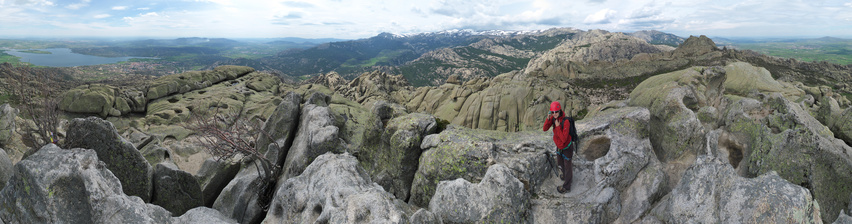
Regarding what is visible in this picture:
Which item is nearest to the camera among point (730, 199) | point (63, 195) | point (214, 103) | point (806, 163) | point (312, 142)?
point (63, 195)

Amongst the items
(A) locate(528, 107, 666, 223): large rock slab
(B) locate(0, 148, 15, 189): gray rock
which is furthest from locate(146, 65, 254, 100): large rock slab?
(A) locate(528, 107, 666, 223): large rock slab

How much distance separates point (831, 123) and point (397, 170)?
29592mm

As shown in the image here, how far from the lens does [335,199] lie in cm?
937

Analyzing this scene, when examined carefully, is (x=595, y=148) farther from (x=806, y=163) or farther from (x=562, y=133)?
(x=806, y=163)

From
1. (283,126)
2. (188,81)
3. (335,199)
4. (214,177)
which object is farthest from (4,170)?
(188,81)

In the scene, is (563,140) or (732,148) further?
(732,148)

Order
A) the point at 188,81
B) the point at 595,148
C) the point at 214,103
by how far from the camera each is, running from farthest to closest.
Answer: the point at 188,81
the point at 214,103
the point at 595,148

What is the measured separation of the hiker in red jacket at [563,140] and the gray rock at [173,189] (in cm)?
1605

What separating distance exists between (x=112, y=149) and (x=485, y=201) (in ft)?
50.3

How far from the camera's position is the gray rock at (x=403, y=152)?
14500 mm

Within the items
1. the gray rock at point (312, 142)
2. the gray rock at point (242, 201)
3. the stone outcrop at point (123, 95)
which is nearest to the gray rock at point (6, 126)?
the gray rock at point (242, 201)

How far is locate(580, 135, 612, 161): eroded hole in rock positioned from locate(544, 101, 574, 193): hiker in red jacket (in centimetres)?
239

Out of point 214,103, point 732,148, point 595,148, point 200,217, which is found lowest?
point 214,103

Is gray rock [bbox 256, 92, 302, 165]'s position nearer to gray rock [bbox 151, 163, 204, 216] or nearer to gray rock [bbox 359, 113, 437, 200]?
gray rock [bbox 151, 163, 204, 216]
